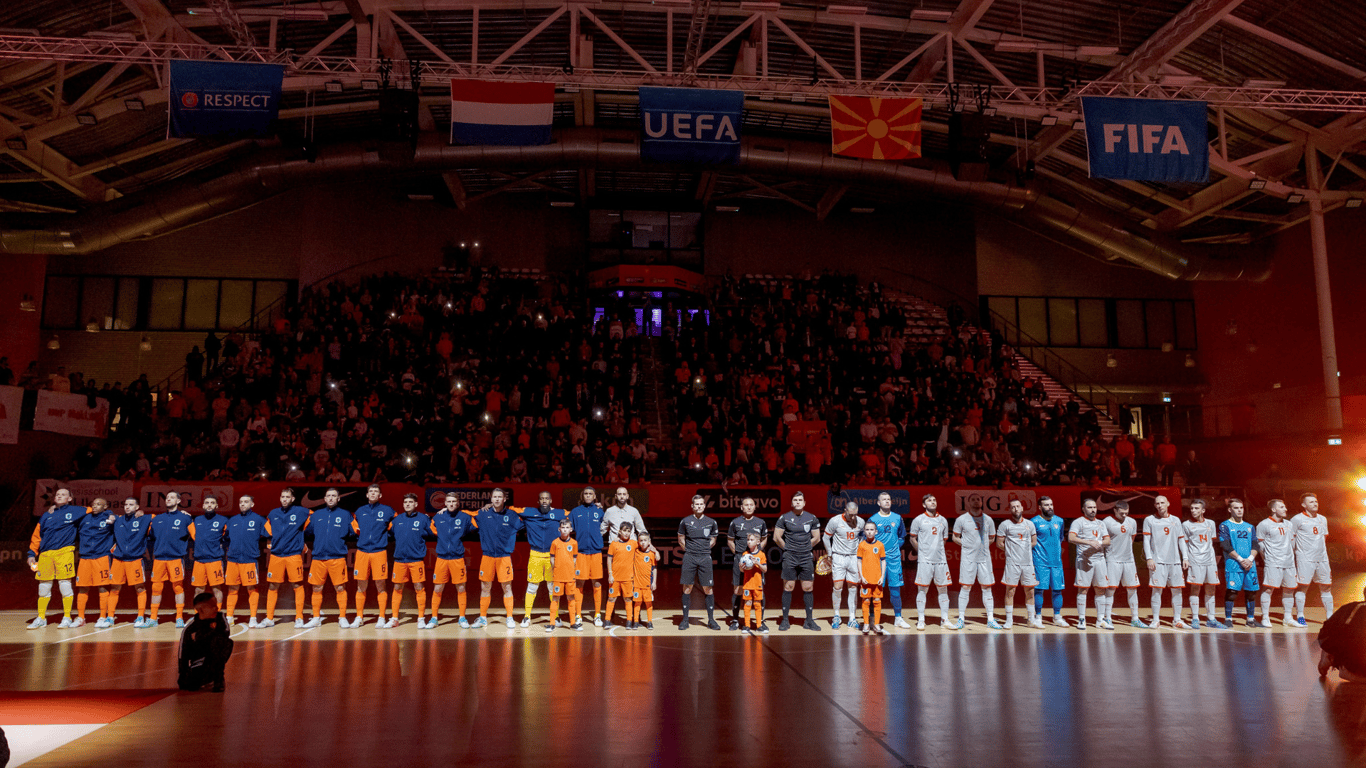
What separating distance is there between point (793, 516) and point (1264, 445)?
2257 cm

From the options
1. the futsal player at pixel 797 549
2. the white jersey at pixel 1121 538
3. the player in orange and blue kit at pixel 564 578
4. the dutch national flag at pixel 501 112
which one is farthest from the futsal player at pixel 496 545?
the white jersey at pixel 1121 538

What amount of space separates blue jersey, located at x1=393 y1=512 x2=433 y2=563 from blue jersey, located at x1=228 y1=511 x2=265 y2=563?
210 centimetres

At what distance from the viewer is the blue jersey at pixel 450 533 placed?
45.3 ft

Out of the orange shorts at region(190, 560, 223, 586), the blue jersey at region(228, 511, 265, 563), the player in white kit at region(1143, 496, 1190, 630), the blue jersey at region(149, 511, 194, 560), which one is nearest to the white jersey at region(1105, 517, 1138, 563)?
the player in white kit at region(1143, 496, 1190, 630)

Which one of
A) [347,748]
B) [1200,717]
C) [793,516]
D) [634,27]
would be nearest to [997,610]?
[793,516]

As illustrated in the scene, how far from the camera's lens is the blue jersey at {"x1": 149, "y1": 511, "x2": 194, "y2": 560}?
13711 millimetres

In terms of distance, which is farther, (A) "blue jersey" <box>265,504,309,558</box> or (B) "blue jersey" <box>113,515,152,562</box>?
(A) "blue jersey" <box>265,504,309,558</box>

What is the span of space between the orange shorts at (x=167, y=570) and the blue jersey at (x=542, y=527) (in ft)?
17.7

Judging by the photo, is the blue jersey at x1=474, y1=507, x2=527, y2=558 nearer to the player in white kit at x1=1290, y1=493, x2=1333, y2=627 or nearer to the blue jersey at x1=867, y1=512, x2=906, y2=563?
the blue jersey at x1=867, y1=512, x2=906, y2=563

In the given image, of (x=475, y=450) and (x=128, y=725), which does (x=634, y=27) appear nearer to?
(x=475, y=450)

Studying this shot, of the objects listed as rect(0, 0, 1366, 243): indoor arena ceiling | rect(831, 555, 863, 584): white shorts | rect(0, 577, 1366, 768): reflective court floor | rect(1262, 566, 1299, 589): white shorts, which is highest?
rect(0, 0, 1366, 243): indoor arena ceiling

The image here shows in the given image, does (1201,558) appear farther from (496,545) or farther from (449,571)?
(449,571)

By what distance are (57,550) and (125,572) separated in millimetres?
1170

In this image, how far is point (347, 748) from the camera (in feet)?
23.2
